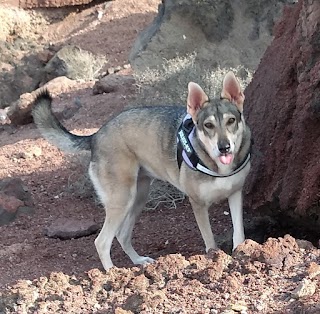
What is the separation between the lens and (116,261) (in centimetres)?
857

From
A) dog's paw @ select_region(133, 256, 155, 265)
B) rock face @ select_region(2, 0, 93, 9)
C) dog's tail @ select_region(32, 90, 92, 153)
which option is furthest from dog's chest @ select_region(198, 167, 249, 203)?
rock face @ select_region(2, 0, 93, 9)

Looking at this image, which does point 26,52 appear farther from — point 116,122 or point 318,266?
point 318,266

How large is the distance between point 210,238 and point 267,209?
57 cm

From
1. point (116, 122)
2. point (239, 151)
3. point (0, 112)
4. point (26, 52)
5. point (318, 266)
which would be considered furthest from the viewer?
point (26, 52)

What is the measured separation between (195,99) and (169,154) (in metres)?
0.67

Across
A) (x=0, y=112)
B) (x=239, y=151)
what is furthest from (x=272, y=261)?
(x=0, y=112)

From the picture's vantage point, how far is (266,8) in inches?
567

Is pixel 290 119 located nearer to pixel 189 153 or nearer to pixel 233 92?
pixel 233 92

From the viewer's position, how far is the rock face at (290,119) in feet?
22.6

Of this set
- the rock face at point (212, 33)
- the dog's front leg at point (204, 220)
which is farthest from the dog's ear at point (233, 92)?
the rock face at point (212, 33)

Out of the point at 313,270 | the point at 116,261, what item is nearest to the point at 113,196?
the point at 116,261

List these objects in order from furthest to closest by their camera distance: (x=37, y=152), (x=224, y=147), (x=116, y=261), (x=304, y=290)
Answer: (x=37, y=152) < (x=116, y=261) < (x=224, y=147) < (x=304, y=290)

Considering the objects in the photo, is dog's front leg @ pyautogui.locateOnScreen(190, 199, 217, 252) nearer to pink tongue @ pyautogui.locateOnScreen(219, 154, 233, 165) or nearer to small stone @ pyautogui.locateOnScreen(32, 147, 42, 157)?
pink tongue @ pyautogui.locateOnScreen(219, 154, 233, 165)

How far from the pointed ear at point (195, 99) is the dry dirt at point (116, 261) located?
48.9 inches
